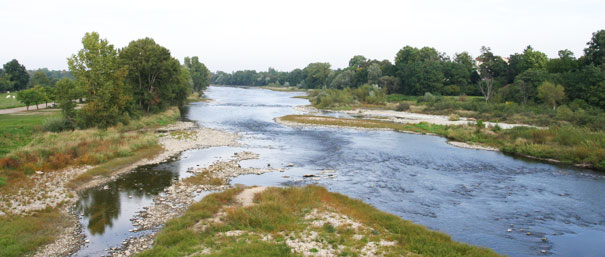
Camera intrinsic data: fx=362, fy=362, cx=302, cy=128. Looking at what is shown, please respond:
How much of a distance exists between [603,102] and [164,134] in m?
68.7

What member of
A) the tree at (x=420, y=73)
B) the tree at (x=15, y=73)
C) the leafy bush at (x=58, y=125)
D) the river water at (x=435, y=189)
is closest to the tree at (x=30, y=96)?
the leafy bush at (x=58, y=125)

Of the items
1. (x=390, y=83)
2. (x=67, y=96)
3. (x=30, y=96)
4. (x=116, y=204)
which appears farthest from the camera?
(x=390, y=83)

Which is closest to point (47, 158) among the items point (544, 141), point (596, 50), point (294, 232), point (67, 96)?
point (67, 96)

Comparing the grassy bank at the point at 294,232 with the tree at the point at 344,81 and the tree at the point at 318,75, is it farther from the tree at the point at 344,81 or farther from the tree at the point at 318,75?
the tree at the point at 318,75

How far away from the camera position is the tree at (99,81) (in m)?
39.2

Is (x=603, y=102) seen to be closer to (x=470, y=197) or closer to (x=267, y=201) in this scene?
(x=470, y=197)

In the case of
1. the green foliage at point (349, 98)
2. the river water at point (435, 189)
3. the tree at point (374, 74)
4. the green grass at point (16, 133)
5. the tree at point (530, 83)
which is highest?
the tree at point (374, 74)

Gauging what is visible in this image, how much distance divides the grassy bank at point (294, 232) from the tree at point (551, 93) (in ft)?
211

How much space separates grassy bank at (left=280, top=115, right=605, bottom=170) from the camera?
3142cm

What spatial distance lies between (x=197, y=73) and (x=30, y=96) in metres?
69.2

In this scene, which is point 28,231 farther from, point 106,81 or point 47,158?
point 106,81

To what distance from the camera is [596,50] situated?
71.4 meters

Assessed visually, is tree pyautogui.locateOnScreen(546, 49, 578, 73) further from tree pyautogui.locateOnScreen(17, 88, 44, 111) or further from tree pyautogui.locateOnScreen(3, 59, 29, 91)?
tree pyautogui.locateOnScreen(3, 59, 29, 91)

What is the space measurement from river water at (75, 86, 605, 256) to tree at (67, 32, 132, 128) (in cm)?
1288
